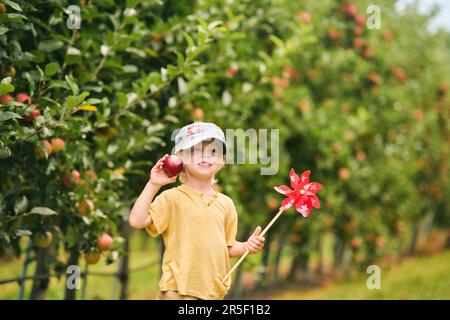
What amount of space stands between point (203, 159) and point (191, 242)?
1.08 ft

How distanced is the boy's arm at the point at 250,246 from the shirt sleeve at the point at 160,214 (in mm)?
313

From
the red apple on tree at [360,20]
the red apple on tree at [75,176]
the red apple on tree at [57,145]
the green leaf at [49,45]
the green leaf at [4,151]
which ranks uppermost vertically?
the red apple on tree at [360,20]

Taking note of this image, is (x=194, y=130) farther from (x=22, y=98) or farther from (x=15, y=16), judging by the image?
(x=22, y=98)

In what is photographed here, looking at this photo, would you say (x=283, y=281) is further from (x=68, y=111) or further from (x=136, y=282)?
(x=68, y=111)

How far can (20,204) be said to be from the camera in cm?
369

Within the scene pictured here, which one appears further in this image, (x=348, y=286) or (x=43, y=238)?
(x=348, y=286)

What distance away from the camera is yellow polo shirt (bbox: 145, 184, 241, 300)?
2.64 meters

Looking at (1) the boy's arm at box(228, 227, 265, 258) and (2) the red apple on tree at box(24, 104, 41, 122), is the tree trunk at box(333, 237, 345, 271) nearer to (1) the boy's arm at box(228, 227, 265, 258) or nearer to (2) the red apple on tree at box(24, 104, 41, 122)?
(2) the red apple on tree at box(24, 104, 41, 122)

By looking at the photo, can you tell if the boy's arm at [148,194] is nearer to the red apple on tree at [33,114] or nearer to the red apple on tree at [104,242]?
the red apple on tree at [33,114]

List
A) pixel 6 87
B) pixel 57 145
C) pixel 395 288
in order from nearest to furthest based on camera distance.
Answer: pixel 6 87, pixel 57 145, pixel 395 288

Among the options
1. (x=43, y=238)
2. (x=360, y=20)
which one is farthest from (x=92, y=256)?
(x=360, y=20)

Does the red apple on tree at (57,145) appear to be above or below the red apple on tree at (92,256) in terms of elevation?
above

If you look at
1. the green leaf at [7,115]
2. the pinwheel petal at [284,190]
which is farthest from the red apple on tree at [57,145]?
the pinwheel petal at [284,190]

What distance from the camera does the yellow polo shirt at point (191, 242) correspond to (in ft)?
8.65
